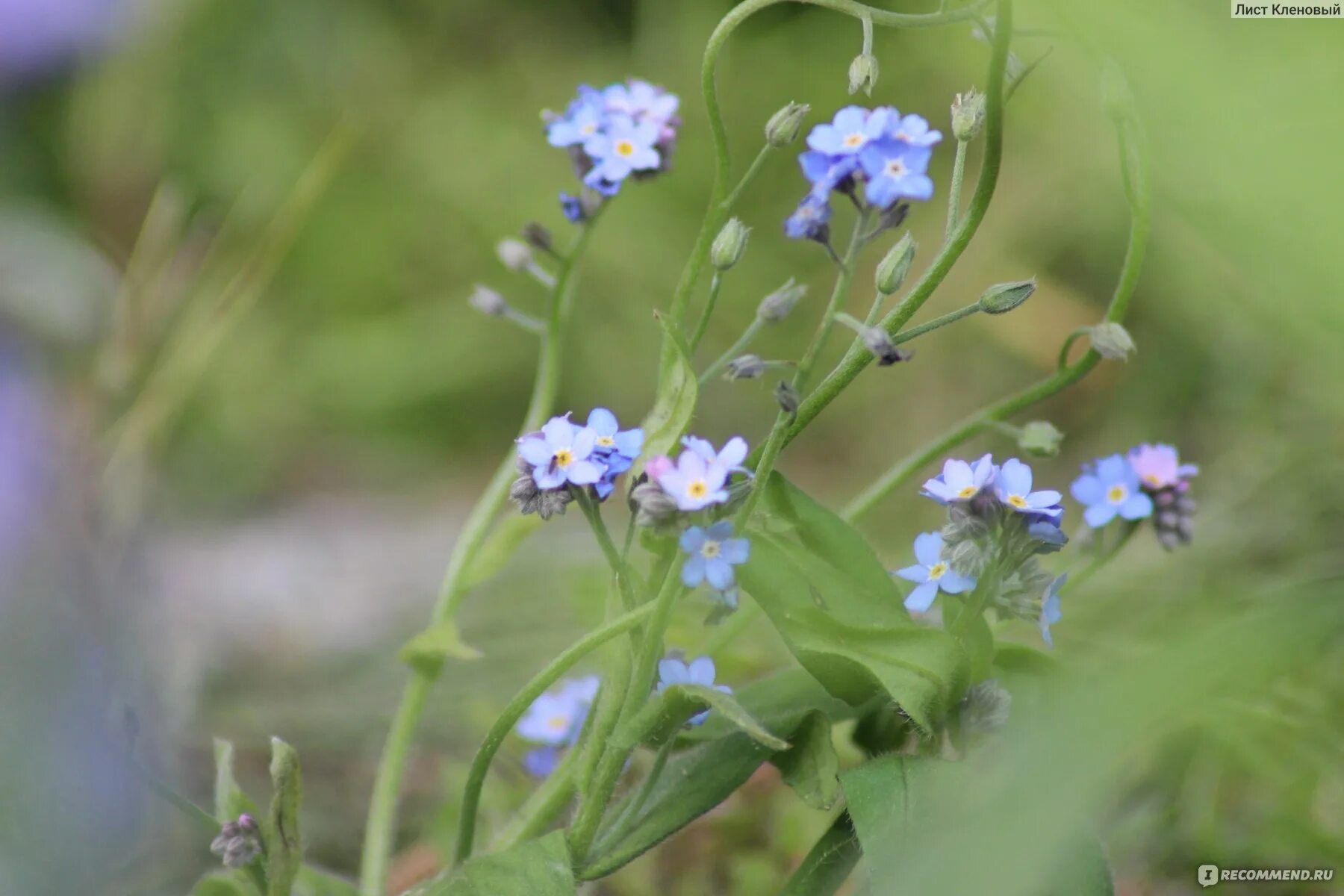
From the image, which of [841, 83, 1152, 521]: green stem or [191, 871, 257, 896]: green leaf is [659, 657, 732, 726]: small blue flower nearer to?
[841, 83, 1152, 521]: green stem

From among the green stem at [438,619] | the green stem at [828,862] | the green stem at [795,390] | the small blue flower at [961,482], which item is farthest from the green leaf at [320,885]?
the small blue flower at [961,482]

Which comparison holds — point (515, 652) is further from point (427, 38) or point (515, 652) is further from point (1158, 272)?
point (427, 38)

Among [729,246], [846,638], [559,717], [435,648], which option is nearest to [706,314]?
[729,246]

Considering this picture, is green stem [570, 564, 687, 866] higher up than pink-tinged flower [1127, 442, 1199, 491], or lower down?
lower down

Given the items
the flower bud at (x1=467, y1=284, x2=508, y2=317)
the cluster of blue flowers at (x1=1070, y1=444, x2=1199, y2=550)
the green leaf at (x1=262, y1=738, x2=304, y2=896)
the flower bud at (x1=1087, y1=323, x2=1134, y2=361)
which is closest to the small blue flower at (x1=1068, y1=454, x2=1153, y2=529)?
the cluster of blue flowers at (x1=1070, y1=444, x2=1199, y2=550)

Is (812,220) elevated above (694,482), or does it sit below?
above

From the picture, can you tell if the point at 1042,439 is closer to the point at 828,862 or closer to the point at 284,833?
the point at 828,862

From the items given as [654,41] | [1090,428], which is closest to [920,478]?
[1090,428]
